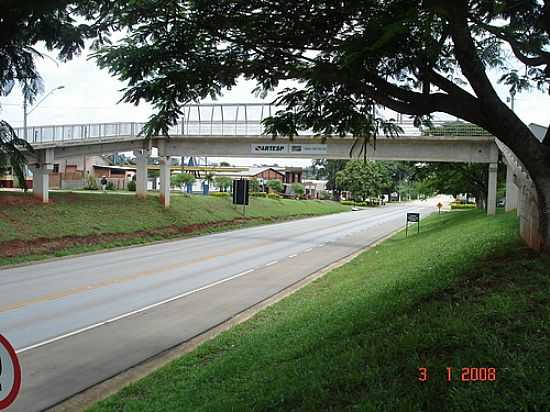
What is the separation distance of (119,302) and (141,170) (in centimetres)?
2619

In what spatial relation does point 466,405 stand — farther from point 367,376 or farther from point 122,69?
point 122,69

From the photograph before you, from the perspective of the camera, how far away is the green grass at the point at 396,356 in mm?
4371

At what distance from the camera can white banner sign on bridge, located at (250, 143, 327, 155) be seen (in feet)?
107

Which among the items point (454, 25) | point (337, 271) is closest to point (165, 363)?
point (454, 25)

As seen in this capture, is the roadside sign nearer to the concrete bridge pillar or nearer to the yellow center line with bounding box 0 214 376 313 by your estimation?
the concrete bridge pillar

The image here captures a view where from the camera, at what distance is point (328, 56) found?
8.08m

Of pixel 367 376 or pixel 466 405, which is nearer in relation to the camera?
pixel 466 405

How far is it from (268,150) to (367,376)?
3023 cm

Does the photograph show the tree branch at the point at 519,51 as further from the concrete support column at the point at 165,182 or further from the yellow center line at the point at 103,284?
the concrete support column at the point at 165,182

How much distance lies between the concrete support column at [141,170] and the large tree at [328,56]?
96.8 feet

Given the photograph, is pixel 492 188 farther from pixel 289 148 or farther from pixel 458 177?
pixel 289 148

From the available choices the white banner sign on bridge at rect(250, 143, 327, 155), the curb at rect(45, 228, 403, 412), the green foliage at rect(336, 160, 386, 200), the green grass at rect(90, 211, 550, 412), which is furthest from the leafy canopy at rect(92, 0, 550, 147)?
the green foliage at rect(336, 160, 386, 200)

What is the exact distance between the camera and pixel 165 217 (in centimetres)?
3453
